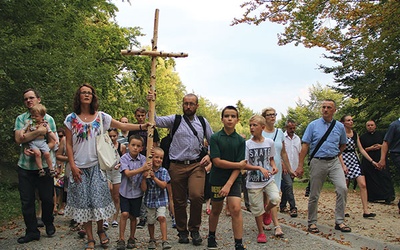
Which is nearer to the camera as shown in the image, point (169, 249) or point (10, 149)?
point (169, 249)

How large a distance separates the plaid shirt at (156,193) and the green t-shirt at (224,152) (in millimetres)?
764

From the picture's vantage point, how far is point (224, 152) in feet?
19.8

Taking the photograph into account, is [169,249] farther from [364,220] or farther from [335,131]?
[364,220]

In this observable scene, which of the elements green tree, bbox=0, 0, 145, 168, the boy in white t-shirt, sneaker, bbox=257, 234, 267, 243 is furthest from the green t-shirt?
green tree, bbox=0, 0, 145, 168

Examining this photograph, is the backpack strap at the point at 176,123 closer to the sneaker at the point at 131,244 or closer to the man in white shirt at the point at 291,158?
the sneaker at the point at 131,244

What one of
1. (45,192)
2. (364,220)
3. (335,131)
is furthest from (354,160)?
(45,192)

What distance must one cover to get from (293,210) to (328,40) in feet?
25.2

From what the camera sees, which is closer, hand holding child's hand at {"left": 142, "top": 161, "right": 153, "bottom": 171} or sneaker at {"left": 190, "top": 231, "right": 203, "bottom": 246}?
hand holding child's hand at {"left": 142, "top": 161, "right": 153, "bottom": 171}

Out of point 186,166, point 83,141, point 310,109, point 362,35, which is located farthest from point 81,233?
point 310,109

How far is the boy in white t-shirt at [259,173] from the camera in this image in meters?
6.75

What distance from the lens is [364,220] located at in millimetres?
8750

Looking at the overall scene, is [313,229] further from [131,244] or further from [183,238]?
[131,244]

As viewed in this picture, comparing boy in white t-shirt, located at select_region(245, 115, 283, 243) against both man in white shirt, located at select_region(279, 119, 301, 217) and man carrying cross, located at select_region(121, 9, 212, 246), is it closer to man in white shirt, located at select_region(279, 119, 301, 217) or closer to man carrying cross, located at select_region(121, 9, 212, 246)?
man carrying cross, located at select_region(121, 9, 212, 246)

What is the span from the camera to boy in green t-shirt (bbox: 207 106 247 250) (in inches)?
231
